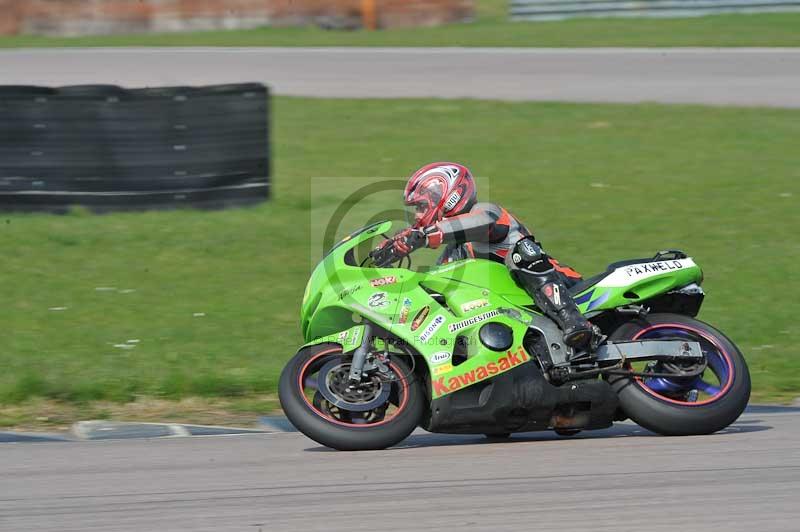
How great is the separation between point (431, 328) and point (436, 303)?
15 centimetres

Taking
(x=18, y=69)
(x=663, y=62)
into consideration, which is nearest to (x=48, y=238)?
(x=18, y=69)

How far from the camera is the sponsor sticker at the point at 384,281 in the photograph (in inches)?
261

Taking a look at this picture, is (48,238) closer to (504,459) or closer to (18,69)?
(504,459)

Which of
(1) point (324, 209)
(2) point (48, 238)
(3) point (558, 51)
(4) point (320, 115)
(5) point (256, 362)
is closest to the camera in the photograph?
(5) point (256, 362)

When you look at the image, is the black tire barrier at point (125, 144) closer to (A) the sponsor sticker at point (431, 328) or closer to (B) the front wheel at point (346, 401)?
(B) the front wheel at point (346, 401)

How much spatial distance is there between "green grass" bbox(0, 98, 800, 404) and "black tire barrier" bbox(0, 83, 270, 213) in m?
0.25

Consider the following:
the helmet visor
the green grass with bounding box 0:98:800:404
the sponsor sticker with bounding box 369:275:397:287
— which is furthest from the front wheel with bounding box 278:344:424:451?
the green grass with bounding box 0:98:800:404

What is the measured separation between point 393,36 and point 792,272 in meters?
18.3

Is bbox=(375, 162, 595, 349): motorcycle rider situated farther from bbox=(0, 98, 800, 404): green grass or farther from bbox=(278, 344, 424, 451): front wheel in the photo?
bbox=(0, 98, 800, 404): green grass

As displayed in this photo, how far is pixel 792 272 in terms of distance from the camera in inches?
427

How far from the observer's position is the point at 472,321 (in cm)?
664

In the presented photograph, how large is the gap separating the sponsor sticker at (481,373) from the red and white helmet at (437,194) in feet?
2.75

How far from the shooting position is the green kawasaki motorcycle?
6516mm

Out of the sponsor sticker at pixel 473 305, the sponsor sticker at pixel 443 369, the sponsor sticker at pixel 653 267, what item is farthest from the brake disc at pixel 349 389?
the sponsor sticker at pixel 653 267
